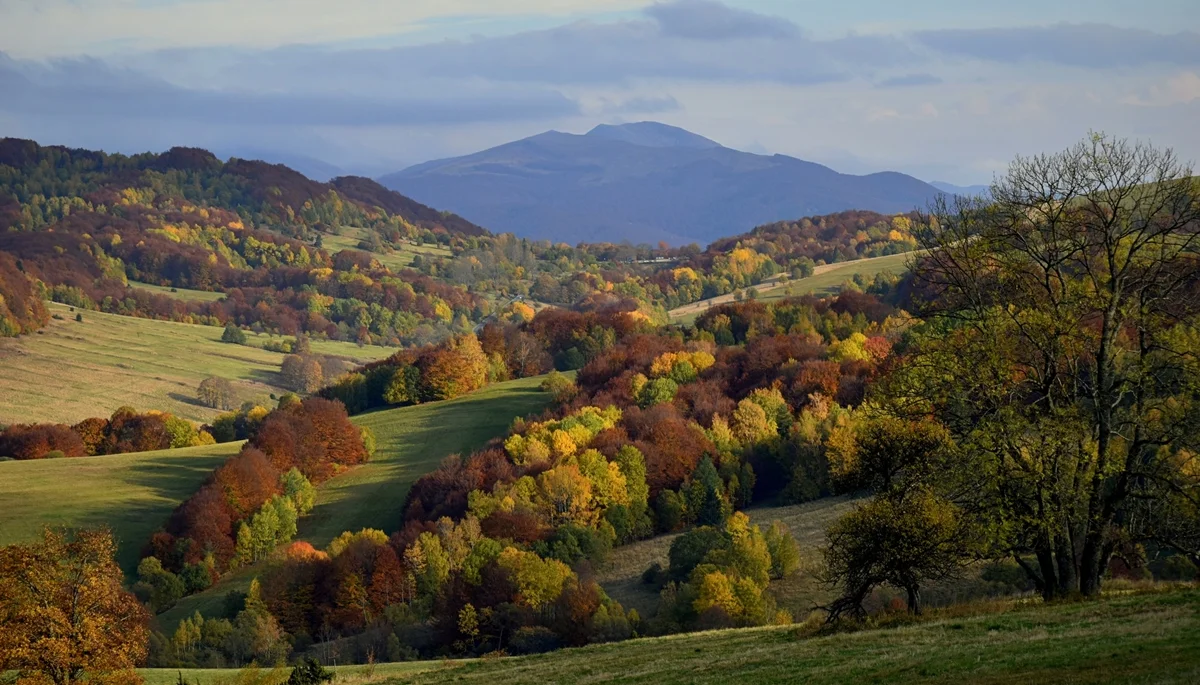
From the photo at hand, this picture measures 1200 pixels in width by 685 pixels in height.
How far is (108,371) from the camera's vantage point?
164 meters

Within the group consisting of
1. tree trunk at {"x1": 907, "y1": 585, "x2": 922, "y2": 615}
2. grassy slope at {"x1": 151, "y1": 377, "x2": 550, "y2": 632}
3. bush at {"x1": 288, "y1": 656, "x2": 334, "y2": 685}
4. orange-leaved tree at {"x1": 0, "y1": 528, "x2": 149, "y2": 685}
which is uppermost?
orange-leaved tree at {"x1": 0, "y1": 528, "x2": 149, "y2": 685}

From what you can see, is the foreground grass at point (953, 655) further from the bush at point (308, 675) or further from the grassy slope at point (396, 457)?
the grassy slope at point (396, 457)

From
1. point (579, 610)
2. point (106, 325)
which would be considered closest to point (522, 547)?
point (579, 610)

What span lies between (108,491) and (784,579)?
6116 centimetres

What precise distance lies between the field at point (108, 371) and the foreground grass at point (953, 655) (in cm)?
12258

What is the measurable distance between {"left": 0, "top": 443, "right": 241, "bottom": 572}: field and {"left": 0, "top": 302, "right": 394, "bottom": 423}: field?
37.8 meters

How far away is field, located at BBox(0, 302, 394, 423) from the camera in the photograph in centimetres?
14225

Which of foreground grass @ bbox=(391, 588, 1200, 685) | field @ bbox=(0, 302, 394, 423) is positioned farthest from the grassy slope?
foreground grass @ bbox=(391, 588, 1200, 685)

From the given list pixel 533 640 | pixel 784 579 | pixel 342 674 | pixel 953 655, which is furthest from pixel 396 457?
pixel 953 655

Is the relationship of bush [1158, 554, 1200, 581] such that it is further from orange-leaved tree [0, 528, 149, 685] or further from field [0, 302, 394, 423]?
field [0, 302, 394, 423]

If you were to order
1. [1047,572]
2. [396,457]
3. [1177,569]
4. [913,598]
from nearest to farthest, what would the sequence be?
[1047,572]
[913,598]
[1177,569]
[396,457]

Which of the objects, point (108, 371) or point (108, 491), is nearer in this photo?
point (108, 491)

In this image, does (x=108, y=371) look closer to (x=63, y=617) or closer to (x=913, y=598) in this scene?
(x=63, y=617)

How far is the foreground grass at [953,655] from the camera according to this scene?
19.4 m
